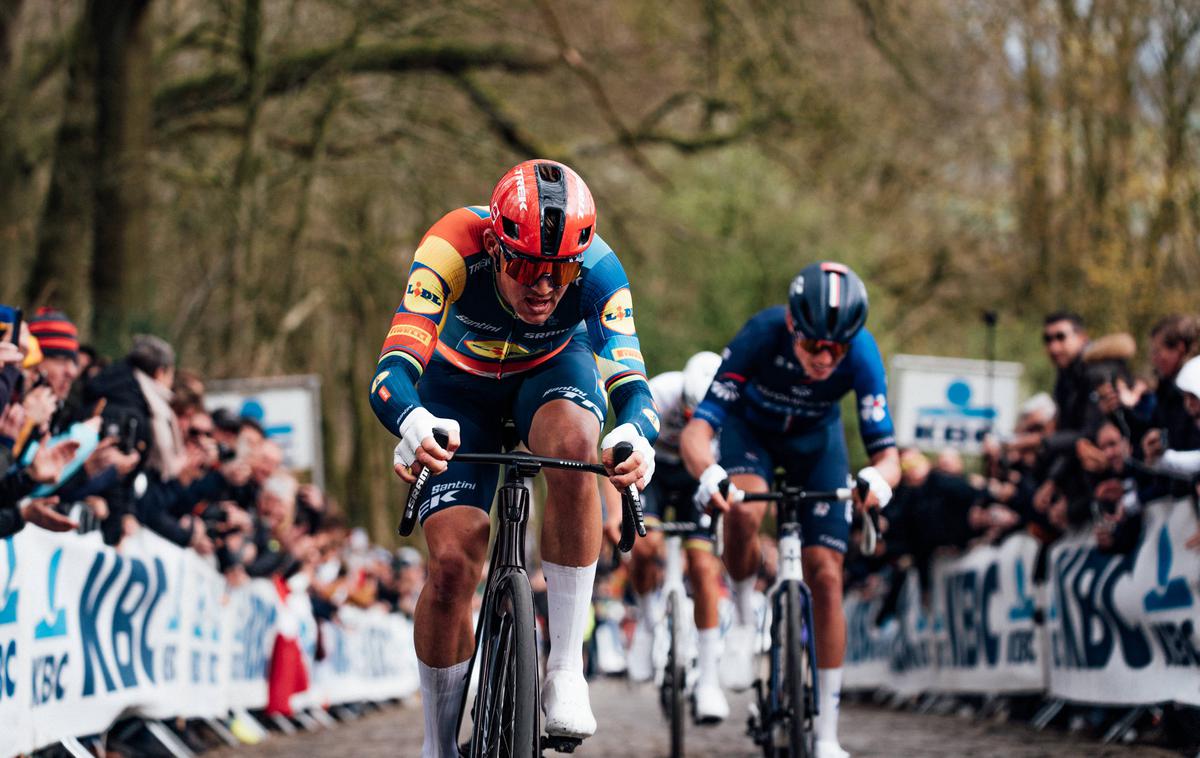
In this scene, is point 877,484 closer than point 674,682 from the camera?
Yes

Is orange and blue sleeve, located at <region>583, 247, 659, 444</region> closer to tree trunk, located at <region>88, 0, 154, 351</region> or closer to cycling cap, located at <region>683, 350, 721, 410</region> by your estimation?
cycling cap, located at <region>683, 350, 721, 410</region>

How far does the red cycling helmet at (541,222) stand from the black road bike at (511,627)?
0.65m

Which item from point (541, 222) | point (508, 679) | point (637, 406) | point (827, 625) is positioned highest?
point (541, 222)

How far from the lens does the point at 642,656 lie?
→ 1099 centimetres

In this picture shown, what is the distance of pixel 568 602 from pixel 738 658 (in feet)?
10.1

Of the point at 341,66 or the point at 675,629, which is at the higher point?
the point at 341,66

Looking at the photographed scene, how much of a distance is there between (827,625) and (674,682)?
1.58m

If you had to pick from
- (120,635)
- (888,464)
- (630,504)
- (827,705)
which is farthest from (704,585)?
(630,504)

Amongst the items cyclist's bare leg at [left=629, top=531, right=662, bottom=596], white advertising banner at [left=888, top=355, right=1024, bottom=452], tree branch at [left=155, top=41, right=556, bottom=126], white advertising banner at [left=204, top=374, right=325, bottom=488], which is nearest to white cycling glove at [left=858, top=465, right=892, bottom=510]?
cyclist's bare leg at [left=629, top=531, right=662, bottom=596]

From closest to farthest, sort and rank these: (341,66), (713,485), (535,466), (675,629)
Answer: (535,466)
(713,485)
(675,629)
(341,66)

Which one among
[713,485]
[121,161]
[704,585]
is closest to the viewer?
[713,485]

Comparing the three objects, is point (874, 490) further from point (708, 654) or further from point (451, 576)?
point (451, 576)

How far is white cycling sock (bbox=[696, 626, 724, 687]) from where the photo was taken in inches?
358

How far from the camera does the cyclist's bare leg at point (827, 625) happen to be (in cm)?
784
